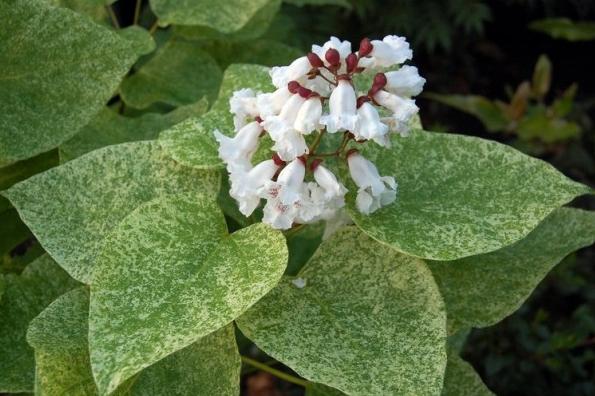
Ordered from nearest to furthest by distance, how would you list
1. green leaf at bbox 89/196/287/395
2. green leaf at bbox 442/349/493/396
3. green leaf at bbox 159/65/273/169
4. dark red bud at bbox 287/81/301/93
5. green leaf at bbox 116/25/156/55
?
green leaf at bbox 89/196/287/395 < dark red bud at bbox 287/81/301/93 < green leaf at bbox 159/65/273/169 < green leaf at bbox 442/349/493/396 < green leaf at bbox 116/25/156/55

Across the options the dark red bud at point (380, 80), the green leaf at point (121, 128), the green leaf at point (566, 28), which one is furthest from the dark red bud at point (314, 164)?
the green leaf at point (566, 28)

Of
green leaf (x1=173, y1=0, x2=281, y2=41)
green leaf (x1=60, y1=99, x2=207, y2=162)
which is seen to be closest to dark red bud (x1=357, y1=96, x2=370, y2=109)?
green leaf (x1=60, y1=99, x2=207, y2=162)

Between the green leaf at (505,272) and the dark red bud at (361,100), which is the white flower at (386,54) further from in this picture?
the green leaf at (505,272)

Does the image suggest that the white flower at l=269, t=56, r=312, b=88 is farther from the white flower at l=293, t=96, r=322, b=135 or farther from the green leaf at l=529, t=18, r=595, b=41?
the green leaf at l=529, t=18, r=595, b=41

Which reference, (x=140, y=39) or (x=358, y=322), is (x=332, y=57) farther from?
(x=140, y=39)

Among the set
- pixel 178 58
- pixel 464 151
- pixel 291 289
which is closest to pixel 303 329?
pixel 291 289

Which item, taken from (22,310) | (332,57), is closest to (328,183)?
(332,57)
